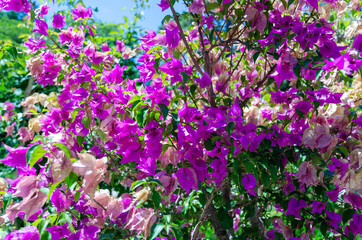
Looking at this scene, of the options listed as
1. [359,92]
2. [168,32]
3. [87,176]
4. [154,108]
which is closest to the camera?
[87,176]

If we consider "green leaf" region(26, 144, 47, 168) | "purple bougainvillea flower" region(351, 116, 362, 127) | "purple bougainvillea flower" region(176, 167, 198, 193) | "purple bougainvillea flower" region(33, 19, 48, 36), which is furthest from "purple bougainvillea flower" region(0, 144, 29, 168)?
"purple bougainvillea flower" region(351, 116, 362, 127)

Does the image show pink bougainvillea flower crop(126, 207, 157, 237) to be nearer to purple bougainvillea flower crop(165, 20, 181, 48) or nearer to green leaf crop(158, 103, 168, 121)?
green leaf crop(158, 103, 168, 121)

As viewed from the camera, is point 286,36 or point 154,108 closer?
point 154,108

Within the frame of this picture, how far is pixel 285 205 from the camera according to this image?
1.45 m

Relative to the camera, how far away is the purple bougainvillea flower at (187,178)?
39.2 inches

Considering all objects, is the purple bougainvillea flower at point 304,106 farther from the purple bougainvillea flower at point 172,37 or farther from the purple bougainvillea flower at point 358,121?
the purple bougainvillea flower at point 172,37

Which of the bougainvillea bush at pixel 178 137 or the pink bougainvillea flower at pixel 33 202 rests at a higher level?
the bougainvillea bush at pixel 178 137

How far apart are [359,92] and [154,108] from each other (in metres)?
0.95

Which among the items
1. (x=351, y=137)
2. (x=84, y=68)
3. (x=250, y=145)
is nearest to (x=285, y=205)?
(x=351, y=137)

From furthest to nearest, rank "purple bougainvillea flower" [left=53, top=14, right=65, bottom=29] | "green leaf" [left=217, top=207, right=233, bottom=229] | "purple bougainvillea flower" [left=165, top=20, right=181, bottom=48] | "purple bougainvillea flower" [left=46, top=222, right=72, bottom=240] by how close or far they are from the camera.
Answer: "purple bougainvillea flower" [left=53, top=14, right=65, bottom=29] < "green leaf" [left=217, top=207, right=233, bottom=229] < "purple bougainvillea flower" [left=165, top=20, right=181, bottom=48] < "purple bougainvillea flower" [left=46, top=222, right=72, bottom=240]

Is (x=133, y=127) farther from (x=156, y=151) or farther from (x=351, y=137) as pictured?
(x=351, y=137)

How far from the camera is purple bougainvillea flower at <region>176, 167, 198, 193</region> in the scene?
3.27 ft

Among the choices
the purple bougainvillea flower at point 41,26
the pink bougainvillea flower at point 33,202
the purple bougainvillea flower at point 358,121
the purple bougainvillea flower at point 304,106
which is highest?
the purple bougainvillea flower at point 41,26

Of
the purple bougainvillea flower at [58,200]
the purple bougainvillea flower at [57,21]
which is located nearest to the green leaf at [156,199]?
Result: the purple bougainvillea flower at [58,200]
